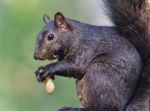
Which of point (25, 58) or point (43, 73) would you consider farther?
point (25, 58)

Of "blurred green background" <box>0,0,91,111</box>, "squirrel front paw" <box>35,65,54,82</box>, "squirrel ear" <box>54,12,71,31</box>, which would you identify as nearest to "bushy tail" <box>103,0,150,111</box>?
"squirrel ear" <box>54,12,71,31</box>

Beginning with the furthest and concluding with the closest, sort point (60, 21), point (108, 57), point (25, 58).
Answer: point (25, 58), point (60, 21), point (108, 57)

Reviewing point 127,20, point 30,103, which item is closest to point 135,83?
point 127,20

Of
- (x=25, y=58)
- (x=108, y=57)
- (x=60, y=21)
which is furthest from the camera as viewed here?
(x=25, y=58)

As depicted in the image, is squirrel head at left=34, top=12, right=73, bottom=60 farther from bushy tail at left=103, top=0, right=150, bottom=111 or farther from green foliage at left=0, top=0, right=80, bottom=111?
green foliage at left=0, top=0, right=80, bottom=111

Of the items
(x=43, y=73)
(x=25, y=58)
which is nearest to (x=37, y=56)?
(x=43, y=73)

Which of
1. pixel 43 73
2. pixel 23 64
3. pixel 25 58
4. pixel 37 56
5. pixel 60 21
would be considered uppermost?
pixel 60 21

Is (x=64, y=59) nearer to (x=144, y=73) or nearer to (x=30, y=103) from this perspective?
(x=144, y=73)

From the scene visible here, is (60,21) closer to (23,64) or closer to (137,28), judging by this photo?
(137,28)

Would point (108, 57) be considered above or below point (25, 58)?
above
